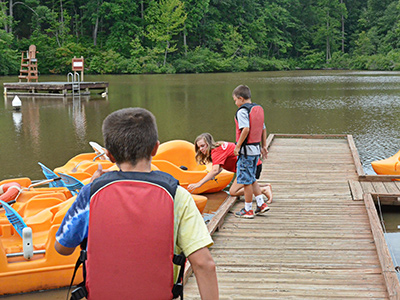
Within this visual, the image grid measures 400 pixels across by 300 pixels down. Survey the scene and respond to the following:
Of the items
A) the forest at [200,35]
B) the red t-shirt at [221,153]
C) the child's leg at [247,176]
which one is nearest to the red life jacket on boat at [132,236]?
the child's leg at [247,176]

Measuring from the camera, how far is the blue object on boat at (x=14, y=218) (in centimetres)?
479

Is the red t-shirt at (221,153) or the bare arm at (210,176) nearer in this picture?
the bare arm at (210,176)

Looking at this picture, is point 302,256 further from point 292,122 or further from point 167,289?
point 292,122

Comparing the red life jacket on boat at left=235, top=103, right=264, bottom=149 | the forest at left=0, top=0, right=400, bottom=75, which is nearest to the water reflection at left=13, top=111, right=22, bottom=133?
the red life jacket on boat at left=235, top=103, right=264, bottom=149

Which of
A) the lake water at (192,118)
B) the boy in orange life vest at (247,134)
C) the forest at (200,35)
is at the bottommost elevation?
the lake water at (192,118)

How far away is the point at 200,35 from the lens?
56156 millimetres

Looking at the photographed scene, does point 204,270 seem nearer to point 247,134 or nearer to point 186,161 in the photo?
point 247,134

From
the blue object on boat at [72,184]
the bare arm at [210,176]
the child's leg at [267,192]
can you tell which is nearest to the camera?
the blue object on boat at [72,184]

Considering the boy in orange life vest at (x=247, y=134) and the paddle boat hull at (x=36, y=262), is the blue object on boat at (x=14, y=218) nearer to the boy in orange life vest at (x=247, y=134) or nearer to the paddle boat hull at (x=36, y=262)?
the paddle boat hull at (x=36, y=262)

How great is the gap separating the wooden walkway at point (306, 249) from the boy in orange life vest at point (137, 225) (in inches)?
79.2

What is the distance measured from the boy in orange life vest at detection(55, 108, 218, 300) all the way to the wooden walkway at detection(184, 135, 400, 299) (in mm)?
2013

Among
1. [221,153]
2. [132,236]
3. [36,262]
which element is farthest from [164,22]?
[132,236]

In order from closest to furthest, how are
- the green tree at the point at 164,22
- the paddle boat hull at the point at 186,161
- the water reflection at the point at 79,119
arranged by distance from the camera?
the paddle boat hull at the point at 186,161, the water reflection at the point at 79,119, the green tree at the point at 164,22

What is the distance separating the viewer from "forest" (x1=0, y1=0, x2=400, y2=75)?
157ft
